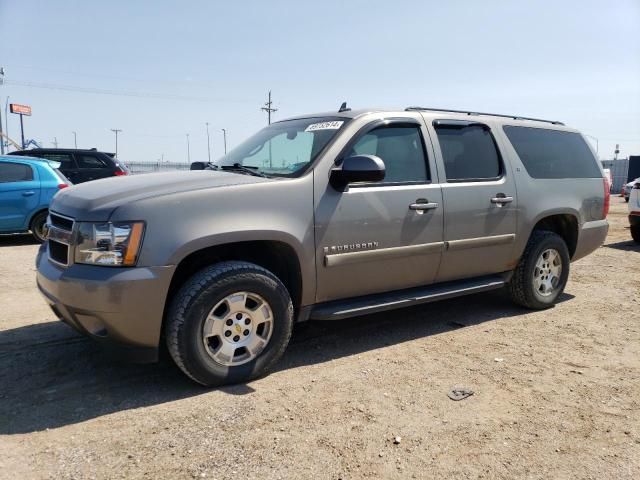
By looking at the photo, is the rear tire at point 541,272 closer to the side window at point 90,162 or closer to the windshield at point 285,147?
the windshield at point 285,147

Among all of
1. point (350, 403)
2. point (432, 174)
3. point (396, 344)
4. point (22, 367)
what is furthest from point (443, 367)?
point (22, 367)

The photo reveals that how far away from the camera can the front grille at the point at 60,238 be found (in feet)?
9.85

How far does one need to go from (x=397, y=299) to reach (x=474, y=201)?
1.14 metres

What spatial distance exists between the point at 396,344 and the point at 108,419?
221 cm

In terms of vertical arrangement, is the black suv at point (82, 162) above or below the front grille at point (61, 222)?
above

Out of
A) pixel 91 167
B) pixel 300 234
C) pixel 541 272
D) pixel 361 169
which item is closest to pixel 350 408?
pixel 300 234

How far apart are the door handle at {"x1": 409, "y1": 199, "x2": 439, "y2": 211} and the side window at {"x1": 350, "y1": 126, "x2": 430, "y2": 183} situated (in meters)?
0.19

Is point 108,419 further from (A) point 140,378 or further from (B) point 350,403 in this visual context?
(B) point 350,403

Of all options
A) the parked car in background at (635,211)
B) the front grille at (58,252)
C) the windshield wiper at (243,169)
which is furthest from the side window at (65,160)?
the parked car in background at (635,211)

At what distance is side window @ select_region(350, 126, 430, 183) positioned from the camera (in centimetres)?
381

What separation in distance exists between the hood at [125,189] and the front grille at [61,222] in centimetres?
4

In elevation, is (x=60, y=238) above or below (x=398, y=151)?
below

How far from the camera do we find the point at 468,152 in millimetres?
4387

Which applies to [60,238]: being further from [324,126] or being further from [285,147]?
[324,126]
